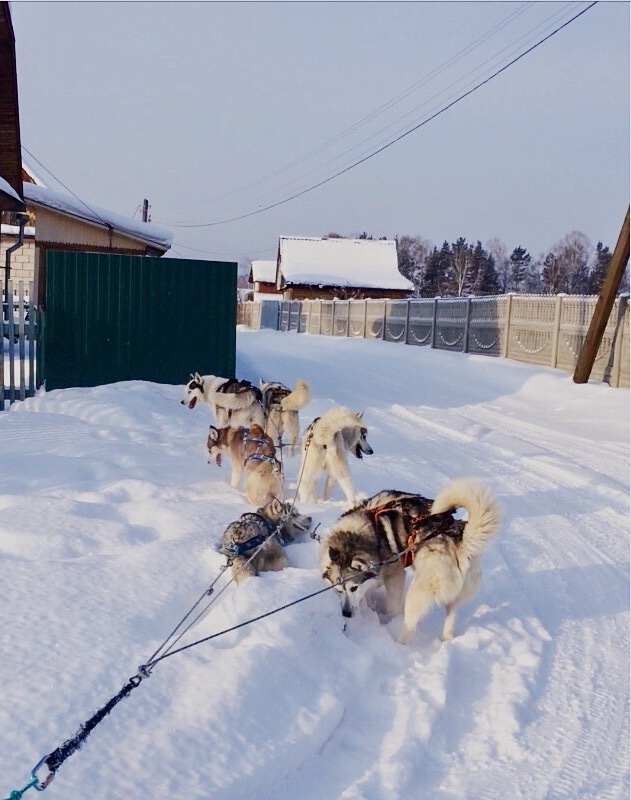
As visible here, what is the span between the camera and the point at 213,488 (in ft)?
20.4

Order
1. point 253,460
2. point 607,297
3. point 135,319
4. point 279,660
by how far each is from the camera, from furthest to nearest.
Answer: point 607,297 < point 135,319 < point 253,460 < point 279,660

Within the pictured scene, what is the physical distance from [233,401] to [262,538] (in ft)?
11.1

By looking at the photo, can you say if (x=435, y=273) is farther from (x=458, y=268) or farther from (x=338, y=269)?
(x=338, y=269)

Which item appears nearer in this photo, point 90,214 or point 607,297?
point 607,297

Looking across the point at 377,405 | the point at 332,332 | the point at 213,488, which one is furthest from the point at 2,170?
the point at 332,332

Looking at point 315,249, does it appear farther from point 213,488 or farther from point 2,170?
point 213,488

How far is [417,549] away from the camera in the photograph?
3891 millimetres

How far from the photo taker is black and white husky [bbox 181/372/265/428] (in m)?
7.66

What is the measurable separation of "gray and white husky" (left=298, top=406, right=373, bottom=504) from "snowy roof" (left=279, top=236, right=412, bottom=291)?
45254mm

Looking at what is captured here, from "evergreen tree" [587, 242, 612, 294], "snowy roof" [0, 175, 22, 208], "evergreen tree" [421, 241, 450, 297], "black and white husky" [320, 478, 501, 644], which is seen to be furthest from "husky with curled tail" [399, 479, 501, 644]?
"evergreen tree" [421, 241, 450, 297]

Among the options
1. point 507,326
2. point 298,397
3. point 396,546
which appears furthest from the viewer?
point 507,326

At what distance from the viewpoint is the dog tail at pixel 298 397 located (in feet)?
24.1

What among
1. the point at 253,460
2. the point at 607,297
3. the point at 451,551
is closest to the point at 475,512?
the point at 451,551

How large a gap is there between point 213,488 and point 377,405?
251 inches
